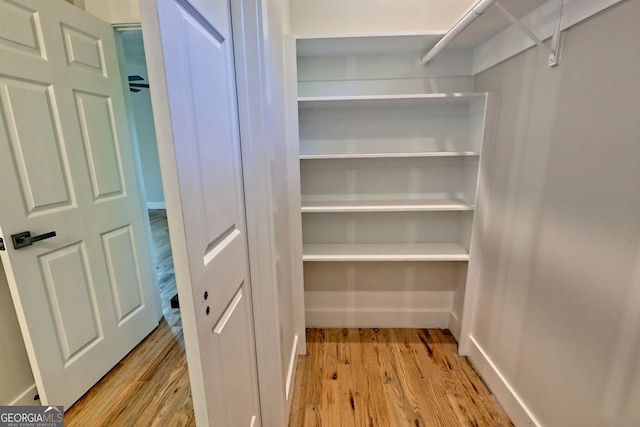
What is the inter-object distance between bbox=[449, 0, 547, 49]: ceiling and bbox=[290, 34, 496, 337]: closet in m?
0.15

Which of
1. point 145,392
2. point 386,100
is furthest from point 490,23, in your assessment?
point 145,392

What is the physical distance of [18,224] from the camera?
129 cm

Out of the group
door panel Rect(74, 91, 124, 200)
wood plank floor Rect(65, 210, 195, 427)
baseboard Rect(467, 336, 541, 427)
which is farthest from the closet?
door panel Rect(74, 91, 124, 200)

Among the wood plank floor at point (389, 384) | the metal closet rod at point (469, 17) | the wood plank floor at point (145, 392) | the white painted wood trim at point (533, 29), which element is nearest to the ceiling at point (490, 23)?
the white painted wood trim at point (533, 29)

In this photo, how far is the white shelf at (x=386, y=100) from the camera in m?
1.67

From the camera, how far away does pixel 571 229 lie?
1.15 metres

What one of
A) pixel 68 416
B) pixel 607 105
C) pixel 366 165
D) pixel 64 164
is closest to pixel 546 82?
pixel 607 105

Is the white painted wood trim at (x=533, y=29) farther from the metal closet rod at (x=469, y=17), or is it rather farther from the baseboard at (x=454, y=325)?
the baseboard at (x=454, y=325)

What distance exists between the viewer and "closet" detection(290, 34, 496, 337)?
181cm

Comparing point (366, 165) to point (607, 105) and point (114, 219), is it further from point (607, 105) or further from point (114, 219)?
point (114, 219)

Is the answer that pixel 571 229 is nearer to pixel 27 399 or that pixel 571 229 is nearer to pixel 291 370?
pixel 291 370

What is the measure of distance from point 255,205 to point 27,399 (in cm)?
163

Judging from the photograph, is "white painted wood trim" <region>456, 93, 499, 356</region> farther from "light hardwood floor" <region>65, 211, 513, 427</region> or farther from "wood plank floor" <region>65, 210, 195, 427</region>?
"wood plank floor" <region>65, 210, 195, 427</region>

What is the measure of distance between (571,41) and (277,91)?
1237mm
